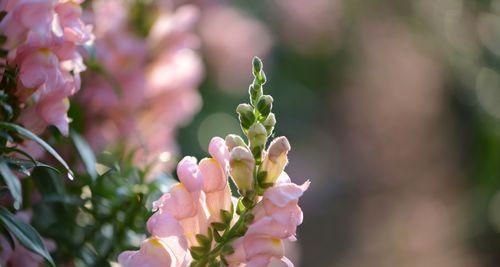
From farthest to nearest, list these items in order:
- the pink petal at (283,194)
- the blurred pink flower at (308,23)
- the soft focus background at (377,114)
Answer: the blurred pink flower at (308,23) < the soft focus background at (377,114) < the pink petal at (283,194)

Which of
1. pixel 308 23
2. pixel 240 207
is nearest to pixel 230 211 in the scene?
pixel 240 207

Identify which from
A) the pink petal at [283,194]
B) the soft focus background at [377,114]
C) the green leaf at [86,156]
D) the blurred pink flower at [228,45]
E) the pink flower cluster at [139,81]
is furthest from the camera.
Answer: the blurred pink flower at [228,45]

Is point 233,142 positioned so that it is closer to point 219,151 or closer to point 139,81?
point 219,151

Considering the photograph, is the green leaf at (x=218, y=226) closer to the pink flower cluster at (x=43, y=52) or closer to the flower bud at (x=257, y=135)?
the flower bud at (x=257, y=135)

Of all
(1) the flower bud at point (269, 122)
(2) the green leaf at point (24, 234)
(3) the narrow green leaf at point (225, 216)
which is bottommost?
(2) the green leaf at point (24, 234)

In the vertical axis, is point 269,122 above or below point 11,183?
above

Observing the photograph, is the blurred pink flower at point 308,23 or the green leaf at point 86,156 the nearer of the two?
the green leaf at point 86,156

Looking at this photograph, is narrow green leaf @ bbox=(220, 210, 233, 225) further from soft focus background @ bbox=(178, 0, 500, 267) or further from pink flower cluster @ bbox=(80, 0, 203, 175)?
soft focus background @ bbox=(178, 0, 500, 267)

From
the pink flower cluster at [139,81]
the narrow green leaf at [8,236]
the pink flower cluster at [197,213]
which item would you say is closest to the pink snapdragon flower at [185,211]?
the pink flower cluster at [197,213]

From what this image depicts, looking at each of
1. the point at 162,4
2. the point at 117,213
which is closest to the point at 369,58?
the point at 162,4
